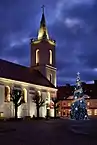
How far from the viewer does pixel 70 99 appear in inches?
4040

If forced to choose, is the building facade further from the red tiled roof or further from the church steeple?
the church steeple

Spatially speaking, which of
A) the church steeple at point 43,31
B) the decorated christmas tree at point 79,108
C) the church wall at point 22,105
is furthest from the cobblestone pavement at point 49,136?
the church steeple at point 43,31

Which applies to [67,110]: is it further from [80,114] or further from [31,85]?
[80,114]

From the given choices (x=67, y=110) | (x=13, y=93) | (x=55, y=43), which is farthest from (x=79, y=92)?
(x=67, y=110)

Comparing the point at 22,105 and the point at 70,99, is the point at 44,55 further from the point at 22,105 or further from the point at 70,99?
the point at 70,99

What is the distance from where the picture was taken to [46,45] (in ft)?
271

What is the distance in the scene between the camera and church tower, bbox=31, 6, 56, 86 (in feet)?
268

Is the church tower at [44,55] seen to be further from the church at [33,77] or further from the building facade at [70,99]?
the building facade at [70,99]

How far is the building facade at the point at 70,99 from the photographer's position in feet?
327

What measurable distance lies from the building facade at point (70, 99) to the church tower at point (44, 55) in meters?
20.3

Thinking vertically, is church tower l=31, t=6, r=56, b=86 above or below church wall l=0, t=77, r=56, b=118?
above

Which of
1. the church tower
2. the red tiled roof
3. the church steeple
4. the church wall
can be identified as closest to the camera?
the church wall

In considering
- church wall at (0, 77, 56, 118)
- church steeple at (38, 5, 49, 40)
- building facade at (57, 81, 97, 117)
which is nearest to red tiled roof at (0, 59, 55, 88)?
church wall at (0, 77, 56, 118)

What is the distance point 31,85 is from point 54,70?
1594 centimetres
